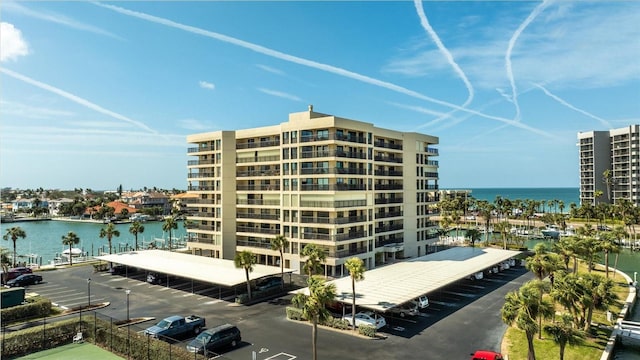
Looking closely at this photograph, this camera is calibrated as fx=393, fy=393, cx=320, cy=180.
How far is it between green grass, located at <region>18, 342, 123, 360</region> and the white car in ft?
63.1

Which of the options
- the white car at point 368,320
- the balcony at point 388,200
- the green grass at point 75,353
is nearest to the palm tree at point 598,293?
the white car at point 368,320

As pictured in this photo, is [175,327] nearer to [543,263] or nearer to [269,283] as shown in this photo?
[269,283]

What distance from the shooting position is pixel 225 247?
218ft

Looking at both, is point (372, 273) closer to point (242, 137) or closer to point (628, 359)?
point (628, 359)

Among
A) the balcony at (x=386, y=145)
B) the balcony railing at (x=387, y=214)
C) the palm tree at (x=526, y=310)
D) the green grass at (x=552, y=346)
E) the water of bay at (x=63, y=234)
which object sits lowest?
the water of bay at (x=63, y=234)

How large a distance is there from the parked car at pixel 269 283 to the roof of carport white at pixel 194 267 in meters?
1.28

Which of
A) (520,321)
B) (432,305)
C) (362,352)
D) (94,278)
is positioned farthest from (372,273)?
(94,278)

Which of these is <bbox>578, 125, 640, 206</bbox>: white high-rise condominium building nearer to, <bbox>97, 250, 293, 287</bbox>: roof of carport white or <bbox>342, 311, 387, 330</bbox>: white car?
<bbox>342, 311, 387, 330</bbox>: white car

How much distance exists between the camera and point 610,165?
481ft

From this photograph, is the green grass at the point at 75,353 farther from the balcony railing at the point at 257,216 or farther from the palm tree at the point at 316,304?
the balcony railing at the point at 257,216

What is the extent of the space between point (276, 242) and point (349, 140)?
18.0m

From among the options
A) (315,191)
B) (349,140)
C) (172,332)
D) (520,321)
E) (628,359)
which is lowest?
(628,359)

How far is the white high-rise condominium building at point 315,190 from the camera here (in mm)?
55219

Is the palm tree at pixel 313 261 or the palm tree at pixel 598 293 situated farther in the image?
the palm tree at pixel 313 261
